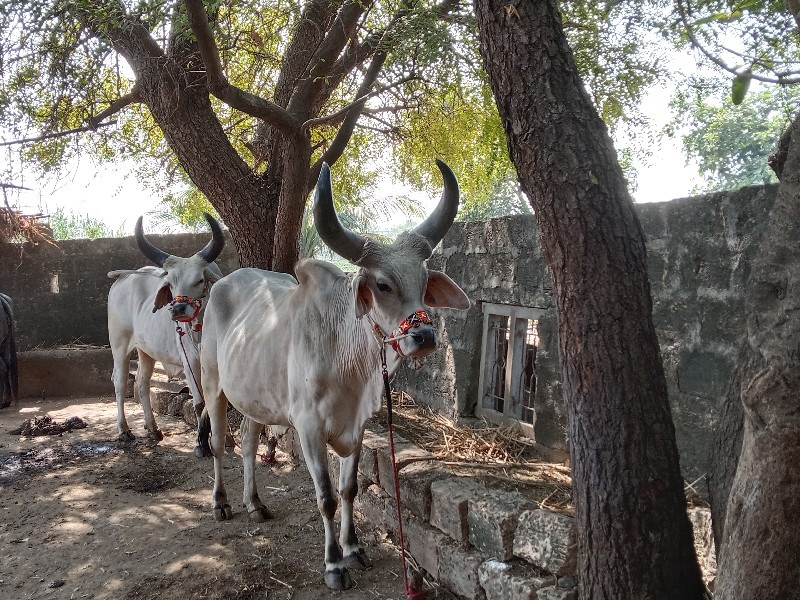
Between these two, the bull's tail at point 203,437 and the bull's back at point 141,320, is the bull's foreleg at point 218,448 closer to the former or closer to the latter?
the bull's tail at point 203,437

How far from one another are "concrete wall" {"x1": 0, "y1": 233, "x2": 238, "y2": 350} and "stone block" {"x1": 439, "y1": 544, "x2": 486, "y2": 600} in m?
7.23

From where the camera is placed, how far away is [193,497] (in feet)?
17.1

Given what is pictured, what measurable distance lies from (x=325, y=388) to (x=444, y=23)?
3223 mm

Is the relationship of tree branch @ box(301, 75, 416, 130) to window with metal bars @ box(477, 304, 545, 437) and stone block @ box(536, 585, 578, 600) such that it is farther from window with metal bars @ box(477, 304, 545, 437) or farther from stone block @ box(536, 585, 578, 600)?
stone block @ box(536, 585, 578, 600)

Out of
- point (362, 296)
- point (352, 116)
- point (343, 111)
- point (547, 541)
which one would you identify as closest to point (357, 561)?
point (547, 541)

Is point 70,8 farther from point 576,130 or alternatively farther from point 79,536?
point 576,130

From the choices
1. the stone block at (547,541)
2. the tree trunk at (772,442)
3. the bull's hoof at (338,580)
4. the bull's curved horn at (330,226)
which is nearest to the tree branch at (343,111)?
the bull's curved horn at (330,226)

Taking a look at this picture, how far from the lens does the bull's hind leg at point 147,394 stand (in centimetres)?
690

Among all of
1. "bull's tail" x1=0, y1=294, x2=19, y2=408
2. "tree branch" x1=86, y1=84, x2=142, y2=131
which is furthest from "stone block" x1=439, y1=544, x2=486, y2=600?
Result: "bull's tail" x1=0, y1=294, x2=19, y2=408

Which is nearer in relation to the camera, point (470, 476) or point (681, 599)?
point (681, 599)

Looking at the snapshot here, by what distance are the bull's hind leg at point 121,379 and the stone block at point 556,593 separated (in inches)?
211

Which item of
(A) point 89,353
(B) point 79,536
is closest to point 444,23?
(B) point 79,536

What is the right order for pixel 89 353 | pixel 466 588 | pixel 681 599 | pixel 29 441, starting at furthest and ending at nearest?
pixel 89 353 → pixel 29 441 → pixel 466 588 → pixel 681 599

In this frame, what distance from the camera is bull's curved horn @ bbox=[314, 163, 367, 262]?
3.04 m
